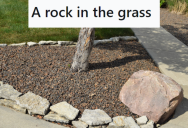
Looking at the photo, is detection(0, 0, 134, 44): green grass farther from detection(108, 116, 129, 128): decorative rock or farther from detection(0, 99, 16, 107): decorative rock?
detection(108, 116, 129, 128): decorative rock

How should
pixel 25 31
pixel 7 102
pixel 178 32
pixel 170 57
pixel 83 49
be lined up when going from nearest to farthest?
pixel 7 102, pixel 83 49, pixel 170 57, pixel 25 31, pixel 178 32

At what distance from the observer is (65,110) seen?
12.9 ft

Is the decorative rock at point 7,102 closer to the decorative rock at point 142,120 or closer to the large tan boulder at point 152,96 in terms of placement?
the large tan boulder at point 152,96

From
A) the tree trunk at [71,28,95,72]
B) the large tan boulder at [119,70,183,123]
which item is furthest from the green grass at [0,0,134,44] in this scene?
the large tan boulder at [119,70,183,123]

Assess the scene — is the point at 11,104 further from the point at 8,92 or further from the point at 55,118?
the point at 55,118

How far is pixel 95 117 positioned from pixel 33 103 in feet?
3.92

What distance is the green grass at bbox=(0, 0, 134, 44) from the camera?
710 centimetres

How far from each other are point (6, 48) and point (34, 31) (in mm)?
1604

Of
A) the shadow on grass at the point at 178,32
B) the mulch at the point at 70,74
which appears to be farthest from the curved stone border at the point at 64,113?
the shadow on grass at the point at 178,32

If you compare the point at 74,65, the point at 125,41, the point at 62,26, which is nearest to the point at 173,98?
the point at 74,65

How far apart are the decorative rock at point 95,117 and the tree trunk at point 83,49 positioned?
1.35 metres

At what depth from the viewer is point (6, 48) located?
618 cm

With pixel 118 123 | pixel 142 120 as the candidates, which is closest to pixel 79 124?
pixel 118 123

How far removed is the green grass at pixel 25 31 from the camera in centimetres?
710
